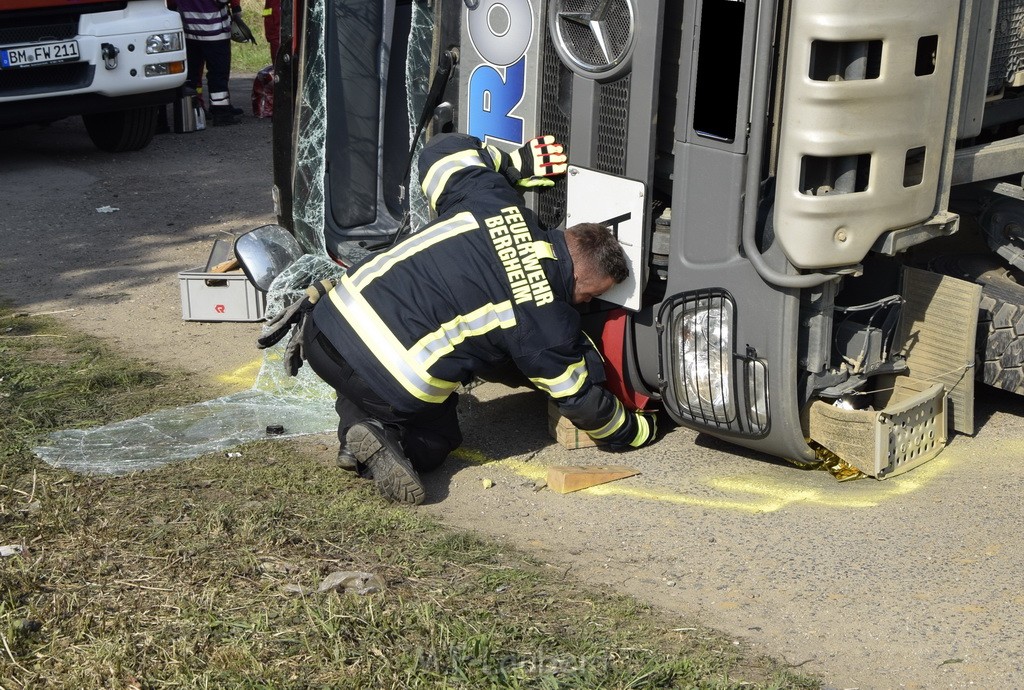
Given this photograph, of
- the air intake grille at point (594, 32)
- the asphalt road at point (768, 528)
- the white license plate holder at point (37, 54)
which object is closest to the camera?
the asphalt road at point (768, 528)

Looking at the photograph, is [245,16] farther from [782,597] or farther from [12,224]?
[782,597]

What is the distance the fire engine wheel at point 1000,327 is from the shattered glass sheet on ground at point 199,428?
8.34 ft

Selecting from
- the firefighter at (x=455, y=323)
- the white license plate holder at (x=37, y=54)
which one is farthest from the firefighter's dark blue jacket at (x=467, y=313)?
the white license plate holder at (x=37, y=54)

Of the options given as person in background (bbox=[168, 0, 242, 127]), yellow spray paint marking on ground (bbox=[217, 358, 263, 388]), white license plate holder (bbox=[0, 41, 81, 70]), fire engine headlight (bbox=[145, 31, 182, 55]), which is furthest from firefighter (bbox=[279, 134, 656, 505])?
person in background (bbox=[168, 0, 242, 127])

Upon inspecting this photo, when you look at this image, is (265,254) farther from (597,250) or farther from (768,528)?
(768,528)

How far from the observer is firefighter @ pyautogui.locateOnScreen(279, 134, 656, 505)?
4.14 m

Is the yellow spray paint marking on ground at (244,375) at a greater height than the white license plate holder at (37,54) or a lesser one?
lesser

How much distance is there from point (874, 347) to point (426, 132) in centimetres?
210

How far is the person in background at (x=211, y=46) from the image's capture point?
35.0ft

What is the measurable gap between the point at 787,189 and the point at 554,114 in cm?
106

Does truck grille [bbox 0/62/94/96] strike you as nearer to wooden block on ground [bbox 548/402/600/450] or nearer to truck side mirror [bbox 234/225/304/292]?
truck side mirror [bbox 234/225/304/292]

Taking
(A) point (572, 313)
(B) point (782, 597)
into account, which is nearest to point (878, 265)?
(A) point (572, 313)

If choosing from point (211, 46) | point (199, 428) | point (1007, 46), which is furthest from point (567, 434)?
point (211, 46)

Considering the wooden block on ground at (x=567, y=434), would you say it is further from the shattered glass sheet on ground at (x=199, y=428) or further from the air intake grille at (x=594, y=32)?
the air intake grille at (x=594, y=32)
